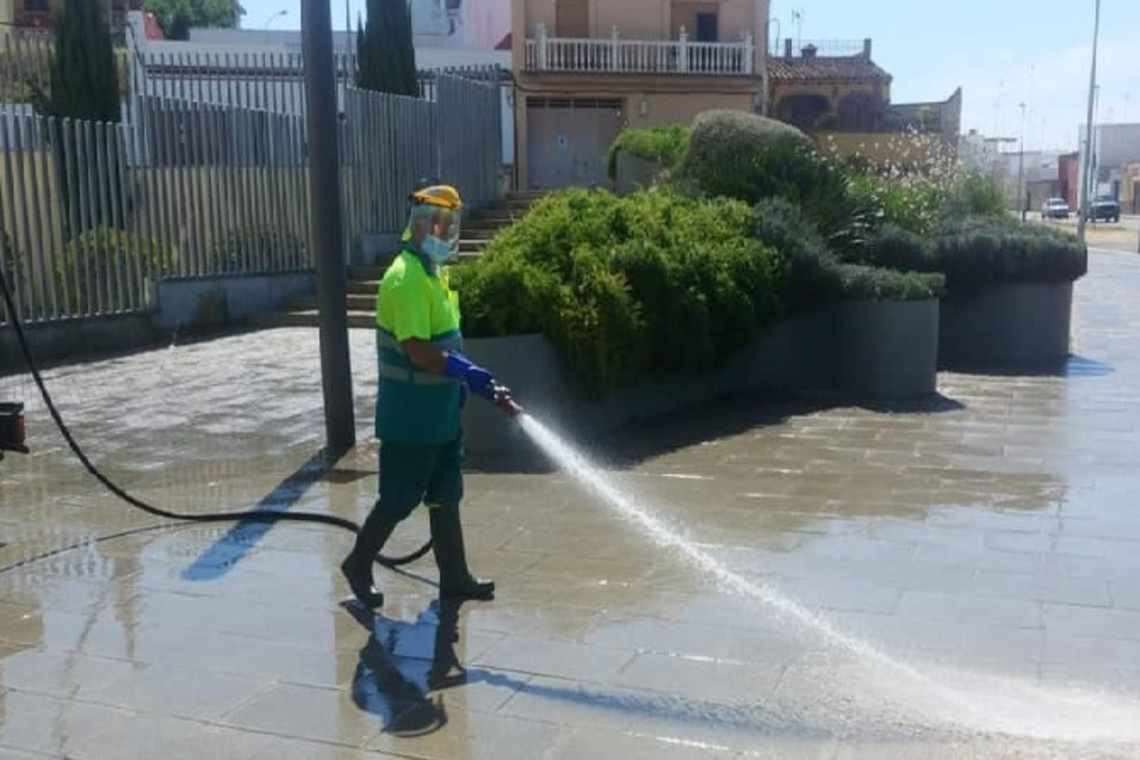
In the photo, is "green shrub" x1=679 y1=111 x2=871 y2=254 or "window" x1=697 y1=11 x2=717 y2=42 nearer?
"green shrub" x1=679 y1=111 x2=871 y2=254

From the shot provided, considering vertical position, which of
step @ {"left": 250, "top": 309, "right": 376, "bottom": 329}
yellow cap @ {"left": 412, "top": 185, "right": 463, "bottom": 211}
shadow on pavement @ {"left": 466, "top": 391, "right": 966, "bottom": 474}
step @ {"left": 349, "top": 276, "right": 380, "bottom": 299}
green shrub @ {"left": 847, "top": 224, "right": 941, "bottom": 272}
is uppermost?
yellow cap @ {"left": 412, "top": 185, "right": 463, "bottom": 211}

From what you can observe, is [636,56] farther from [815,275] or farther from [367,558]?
[367,558]

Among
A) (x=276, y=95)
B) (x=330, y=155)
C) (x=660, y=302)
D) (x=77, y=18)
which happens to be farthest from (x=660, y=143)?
(x=330, y=155)

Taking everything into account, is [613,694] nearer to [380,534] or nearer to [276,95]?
[380,534]

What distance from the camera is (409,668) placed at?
472 centimetres

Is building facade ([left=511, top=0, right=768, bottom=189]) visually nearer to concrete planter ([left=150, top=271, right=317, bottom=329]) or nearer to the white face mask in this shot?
concrete planter ([left=150, top=271, right=317, bottom=329])

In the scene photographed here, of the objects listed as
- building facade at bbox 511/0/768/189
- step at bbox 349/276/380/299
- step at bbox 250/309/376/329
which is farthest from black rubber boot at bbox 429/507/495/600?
building facade at bbox 511/0/768/189

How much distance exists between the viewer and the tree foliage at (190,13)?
211 ft

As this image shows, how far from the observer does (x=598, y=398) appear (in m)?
9.22

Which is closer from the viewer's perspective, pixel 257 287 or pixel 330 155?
pixel 330 155

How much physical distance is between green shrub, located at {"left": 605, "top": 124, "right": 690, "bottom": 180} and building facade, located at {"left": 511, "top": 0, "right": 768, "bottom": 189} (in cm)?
1166

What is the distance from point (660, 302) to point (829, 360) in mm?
2890

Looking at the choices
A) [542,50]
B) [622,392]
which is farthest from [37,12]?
[622,392]

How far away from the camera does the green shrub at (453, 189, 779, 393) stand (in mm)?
8789
